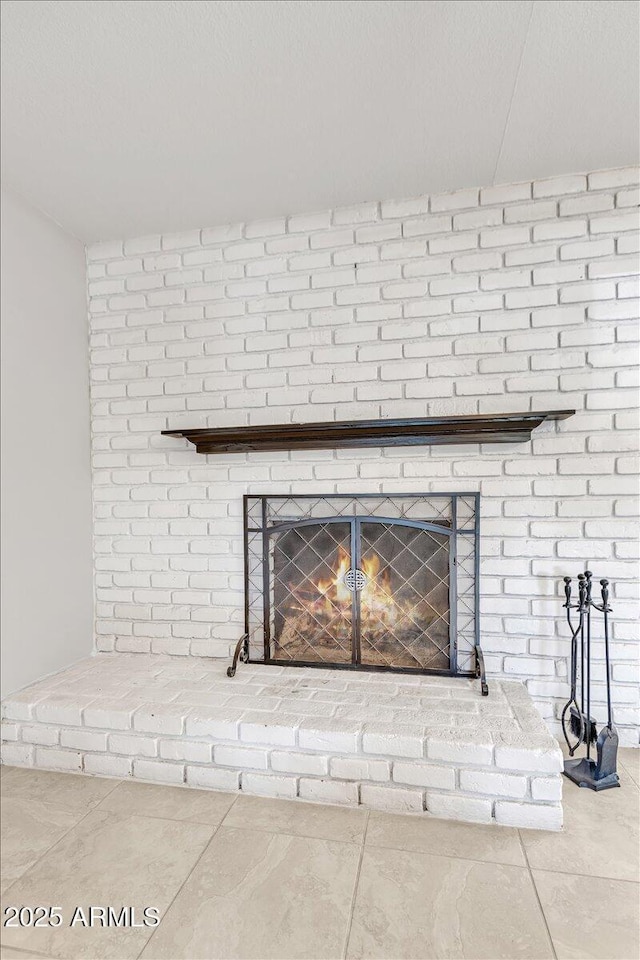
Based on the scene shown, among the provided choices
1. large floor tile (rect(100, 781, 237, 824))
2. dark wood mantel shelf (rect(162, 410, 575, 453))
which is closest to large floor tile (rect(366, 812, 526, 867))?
large floor tile (rect(100, 781, 237, 824))

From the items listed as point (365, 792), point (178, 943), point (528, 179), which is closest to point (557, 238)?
point (528, 179)

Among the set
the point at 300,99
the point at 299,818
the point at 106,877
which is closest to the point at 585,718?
the point at 299,818

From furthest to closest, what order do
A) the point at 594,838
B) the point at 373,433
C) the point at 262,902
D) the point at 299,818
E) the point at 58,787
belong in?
the point at 373,433, the point at 58,787, the point at 299,818, the point at 594,838, the point at 262,902

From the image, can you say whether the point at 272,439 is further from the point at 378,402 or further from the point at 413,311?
the point at 413,311

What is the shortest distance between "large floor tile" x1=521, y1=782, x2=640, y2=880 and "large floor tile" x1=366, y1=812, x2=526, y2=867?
58mm

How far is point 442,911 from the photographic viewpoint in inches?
49.8

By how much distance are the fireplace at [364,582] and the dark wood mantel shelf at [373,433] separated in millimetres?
236

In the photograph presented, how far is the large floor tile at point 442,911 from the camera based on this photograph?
1.17m

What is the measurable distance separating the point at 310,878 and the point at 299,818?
26 cm

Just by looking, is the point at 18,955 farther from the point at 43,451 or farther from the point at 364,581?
the point at 43,451

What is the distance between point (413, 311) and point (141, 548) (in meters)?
1.69

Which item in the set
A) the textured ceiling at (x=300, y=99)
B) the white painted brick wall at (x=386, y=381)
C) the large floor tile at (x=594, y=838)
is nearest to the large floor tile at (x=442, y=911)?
the large floor tile at (x=594, y=838)

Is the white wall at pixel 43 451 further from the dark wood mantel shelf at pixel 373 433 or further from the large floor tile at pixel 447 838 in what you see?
the large floor tile at pixel 447 838

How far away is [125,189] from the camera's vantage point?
2.15 m
